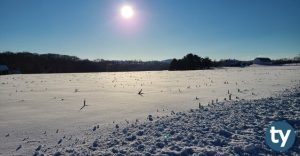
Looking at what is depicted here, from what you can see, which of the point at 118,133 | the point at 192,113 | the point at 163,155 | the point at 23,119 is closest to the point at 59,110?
the point at 23,119

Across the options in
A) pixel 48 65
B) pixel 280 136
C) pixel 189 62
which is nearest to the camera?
pixel 280 136

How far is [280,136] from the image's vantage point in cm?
745

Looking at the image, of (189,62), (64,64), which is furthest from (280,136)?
(64,64)

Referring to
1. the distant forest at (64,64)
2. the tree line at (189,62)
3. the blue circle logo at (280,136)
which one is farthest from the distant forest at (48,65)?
the blue circle logo at (280,136)

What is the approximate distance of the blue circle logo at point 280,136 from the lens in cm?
689

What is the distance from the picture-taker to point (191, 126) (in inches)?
339

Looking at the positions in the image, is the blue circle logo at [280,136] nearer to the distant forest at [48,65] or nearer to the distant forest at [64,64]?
the distant forest at [64,64]

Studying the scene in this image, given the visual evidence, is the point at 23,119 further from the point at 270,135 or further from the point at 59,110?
the point at 270,135

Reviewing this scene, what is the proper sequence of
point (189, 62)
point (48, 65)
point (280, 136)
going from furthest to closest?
1. point (48, 65)
2. point (189, 62)
3. point (280, 136)

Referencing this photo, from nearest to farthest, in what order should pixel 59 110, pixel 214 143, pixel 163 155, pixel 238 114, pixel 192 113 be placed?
pixel 163 155
pixel 214 143
pixel 238 114
pixel 192 113
pixel 59 110

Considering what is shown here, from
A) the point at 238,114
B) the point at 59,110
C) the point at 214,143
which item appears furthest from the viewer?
the point at 59,110

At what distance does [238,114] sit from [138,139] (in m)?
4.22

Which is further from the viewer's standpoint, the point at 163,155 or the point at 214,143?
the point at 214,143

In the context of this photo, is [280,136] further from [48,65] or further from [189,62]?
[48,65]
